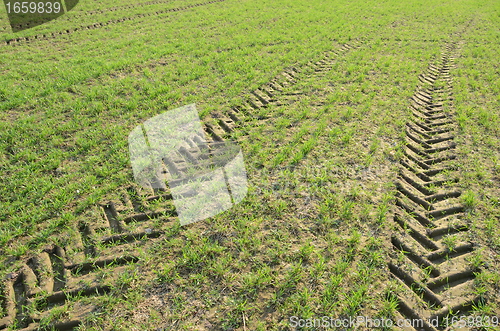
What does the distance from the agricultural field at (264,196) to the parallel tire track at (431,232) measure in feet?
0.06

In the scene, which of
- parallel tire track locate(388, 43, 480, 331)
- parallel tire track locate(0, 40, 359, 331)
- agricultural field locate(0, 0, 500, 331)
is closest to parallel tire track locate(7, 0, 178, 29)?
agricultural field locate(0, 0, 500, 331)

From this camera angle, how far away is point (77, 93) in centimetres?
592

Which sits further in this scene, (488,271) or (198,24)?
(198,24)

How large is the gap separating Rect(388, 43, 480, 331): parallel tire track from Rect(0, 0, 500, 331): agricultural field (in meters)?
0.02

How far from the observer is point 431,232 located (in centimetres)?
334

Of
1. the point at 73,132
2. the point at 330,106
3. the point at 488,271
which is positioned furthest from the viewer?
the point at 330,106

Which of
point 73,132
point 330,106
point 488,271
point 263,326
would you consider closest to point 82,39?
point 73,132

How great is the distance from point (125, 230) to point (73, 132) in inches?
92.5

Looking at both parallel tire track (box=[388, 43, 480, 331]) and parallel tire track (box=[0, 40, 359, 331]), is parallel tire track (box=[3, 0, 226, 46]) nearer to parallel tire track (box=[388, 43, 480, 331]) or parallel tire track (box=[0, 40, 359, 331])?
parallel tire track (box=[0, 40, 359, 331])

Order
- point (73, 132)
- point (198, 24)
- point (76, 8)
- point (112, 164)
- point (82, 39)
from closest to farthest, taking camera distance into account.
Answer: point (112, 164), point (73, 132), point (82, 39), point (198, 24), point (76, 8)

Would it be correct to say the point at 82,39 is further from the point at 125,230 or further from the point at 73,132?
the point at 125,230

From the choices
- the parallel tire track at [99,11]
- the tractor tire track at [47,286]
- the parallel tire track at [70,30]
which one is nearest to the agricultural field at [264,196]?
the tractor tire track at [47,286]

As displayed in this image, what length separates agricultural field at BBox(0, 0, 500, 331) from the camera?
270 centimetres

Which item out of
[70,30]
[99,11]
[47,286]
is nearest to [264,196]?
[47,286]
